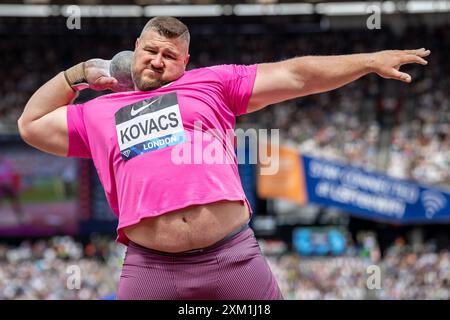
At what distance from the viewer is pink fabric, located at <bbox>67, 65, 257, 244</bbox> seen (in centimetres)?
316

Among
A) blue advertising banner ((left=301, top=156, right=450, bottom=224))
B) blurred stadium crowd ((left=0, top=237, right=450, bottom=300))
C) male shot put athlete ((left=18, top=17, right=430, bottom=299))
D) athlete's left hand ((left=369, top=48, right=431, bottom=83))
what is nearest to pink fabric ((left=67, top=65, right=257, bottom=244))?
male shot put athlete ((left=18, top=17, right=430, bottom=299))

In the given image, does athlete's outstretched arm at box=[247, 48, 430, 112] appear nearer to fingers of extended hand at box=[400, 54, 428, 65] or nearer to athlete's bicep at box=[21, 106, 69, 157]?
fingers of extended hand at box=[400, 54, 428, 65]

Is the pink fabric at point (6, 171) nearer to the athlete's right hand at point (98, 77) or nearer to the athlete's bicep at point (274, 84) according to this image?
the athlete's right hand at point (98, 77)

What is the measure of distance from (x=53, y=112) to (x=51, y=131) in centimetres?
8

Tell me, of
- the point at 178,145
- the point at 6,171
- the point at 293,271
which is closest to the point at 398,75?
the point at 178,145

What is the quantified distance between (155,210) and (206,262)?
0.90ft

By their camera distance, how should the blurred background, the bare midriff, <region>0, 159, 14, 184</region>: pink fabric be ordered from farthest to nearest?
<region>0, 159, 14, 184</region>: pink fabric < the blurred background < the bare midriff

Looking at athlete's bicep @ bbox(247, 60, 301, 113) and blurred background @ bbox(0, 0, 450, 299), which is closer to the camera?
athlete's bicep @ bbox(247, 60, 301, 113)

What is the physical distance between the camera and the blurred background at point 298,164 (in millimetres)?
18422

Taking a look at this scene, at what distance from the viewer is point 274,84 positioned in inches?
132

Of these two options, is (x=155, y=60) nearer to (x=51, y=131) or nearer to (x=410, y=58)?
(x=51, y=131)

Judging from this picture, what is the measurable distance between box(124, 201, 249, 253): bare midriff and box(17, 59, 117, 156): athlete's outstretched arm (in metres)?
0.56

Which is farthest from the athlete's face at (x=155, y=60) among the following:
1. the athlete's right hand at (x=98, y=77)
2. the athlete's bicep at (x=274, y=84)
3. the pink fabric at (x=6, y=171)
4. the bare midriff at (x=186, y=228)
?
the pink fabric at (x=6, y=171)
